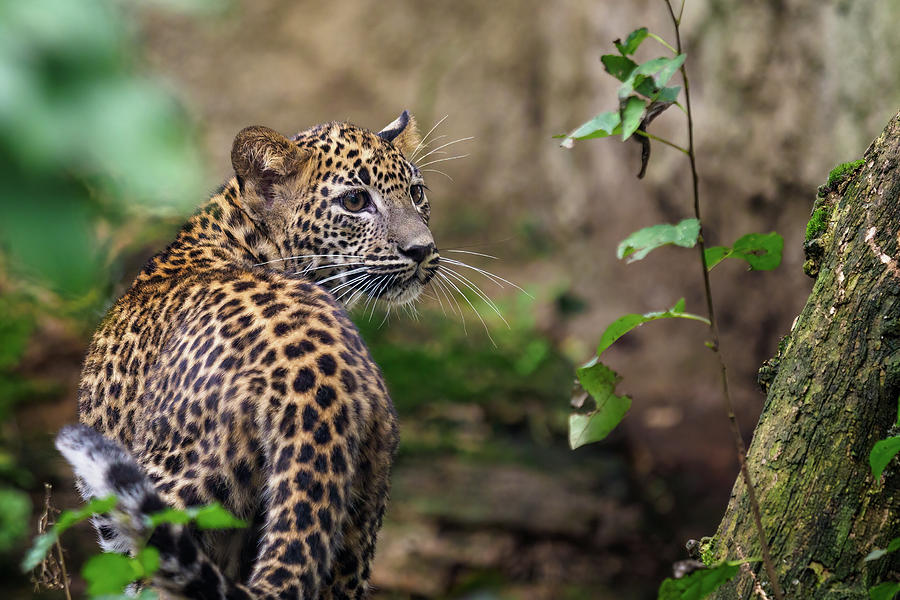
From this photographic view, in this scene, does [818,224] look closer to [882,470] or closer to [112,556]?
[882,470]

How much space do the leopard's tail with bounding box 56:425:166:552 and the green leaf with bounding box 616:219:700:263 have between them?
1961 mm

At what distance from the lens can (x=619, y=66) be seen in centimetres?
358

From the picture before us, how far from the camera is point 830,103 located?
10.4 metres

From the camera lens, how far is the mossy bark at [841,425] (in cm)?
368

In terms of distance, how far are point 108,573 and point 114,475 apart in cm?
54

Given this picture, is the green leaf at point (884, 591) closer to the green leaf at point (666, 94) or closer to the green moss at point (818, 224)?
the green moss at point (818, 224)

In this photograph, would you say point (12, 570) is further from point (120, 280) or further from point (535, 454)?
point (535, 454)

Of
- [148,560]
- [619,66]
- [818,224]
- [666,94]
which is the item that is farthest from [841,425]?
[148,560]

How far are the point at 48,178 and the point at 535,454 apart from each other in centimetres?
1096

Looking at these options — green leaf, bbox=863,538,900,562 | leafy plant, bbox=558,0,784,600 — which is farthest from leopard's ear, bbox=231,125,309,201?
green leaf, bbox=863,538,900,562

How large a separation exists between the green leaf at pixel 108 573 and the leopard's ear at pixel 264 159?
335cm

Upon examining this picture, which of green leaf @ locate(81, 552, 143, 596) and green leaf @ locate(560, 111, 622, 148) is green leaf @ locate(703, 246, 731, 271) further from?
green leaf @ locate(81, 552, 143, 596)

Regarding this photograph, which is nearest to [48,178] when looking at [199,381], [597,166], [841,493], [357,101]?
[199,381]

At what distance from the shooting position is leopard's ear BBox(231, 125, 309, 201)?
5.95 meters
